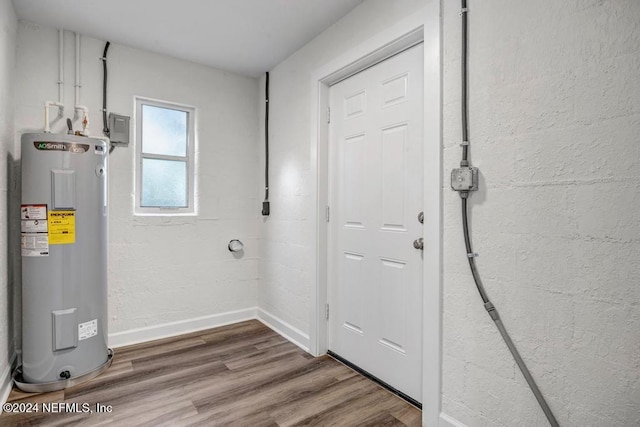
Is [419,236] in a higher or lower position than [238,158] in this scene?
lower

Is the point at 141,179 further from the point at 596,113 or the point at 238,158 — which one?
the point at 596,113

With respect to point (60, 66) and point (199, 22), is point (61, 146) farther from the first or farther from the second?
point (199, 22)

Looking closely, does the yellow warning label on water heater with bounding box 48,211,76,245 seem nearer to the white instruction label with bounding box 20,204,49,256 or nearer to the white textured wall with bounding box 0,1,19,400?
the white instruction label with bounding box 20,204,49,256

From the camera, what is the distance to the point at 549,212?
1322 mm

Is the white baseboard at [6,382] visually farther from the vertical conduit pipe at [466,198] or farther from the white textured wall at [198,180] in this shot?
the vertical conduit pipe at [466,198]

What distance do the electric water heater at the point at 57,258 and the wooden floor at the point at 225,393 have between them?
0.60ft

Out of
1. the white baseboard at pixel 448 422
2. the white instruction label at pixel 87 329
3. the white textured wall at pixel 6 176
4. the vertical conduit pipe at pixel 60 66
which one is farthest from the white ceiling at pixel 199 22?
the white baseboard at pixel 448 422

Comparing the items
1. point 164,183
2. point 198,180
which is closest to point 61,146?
point 164,183

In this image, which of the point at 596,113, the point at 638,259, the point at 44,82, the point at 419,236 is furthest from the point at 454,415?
the point at 44,82

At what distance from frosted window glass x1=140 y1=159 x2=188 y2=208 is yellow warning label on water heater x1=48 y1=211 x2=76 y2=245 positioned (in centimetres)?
84

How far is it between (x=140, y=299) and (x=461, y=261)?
2660 mm

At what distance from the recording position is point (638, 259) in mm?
1115

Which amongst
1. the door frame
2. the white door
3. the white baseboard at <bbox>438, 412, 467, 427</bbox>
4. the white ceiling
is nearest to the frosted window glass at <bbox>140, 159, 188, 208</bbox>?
the white ceiling

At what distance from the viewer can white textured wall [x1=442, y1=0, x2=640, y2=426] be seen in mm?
1148
